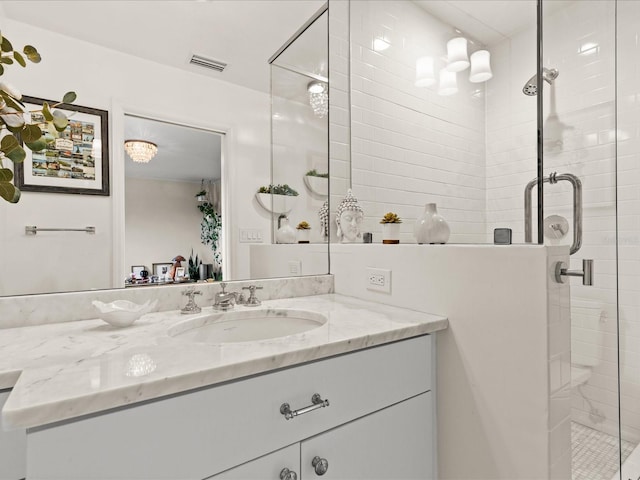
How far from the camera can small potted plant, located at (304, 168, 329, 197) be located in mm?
1651

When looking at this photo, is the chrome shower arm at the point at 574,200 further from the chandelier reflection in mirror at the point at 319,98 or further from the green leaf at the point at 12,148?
the green leaf at the point at 12,148

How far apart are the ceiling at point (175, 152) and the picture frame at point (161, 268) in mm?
295

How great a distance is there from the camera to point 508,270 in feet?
3.03

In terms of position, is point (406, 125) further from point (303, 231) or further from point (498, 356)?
point (498, 356)

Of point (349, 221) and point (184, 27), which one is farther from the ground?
point (184, 27)

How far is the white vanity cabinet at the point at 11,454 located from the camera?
65 cm

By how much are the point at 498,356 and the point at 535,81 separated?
0.96 metres

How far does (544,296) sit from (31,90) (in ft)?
4.93

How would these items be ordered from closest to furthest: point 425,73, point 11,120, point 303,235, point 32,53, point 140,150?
1. point 11,120
2. point 32,53
3. point 140,150
4. point 303,235
5. point 425,73

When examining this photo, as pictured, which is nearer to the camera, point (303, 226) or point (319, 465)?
point (319, 465)

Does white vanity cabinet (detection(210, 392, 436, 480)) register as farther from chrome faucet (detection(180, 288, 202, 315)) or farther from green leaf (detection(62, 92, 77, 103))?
green leaf (detection(62, 92, 77, 103))

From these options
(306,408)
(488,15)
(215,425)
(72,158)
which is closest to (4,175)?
(72,158)

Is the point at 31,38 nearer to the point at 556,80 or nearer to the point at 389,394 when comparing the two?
the point at 389,394

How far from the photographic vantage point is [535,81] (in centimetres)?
122
